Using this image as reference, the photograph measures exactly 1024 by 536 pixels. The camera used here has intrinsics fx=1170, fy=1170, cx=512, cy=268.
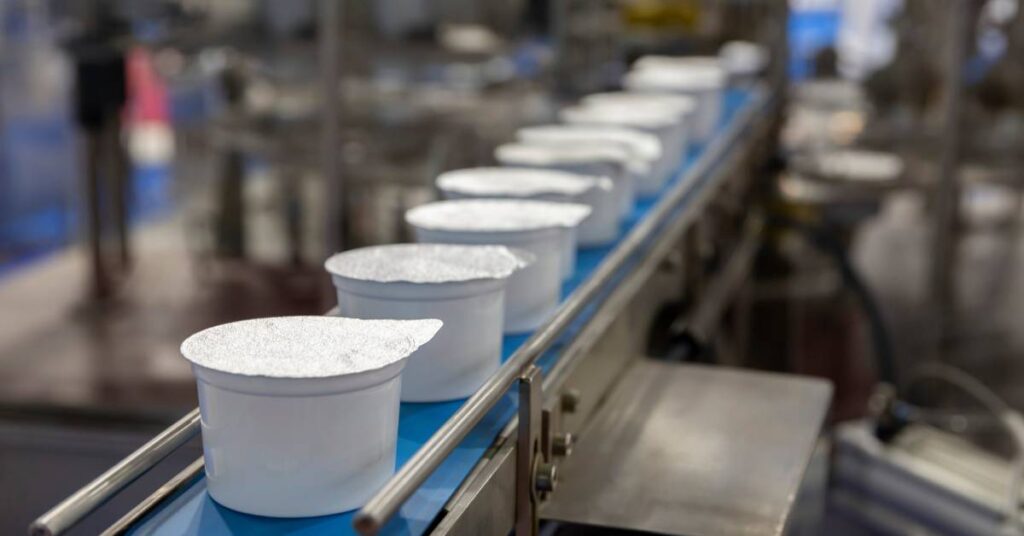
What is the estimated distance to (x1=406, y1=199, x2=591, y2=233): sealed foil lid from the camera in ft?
4.61

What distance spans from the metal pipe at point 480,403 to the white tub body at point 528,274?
0.03 m

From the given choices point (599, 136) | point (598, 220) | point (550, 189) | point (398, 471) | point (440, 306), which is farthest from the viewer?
point (599, 136)

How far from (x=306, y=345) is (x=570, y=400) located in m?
0.50

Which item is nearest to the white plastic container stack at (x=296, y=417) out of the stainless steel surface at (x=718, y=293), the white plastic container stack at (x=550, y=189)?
the white plastic container stack at (x=550, y=189)

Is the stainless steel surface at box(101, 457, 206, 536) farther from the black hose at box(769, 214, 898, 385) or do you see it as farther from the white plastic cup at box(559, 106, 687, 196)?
the black hose at box(769, 214, 898, 385)

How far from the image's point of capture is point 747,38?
4965mm

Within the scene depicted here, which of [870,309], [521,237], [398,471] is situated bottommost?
[870,309]

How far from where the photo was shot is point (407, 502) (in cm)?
101

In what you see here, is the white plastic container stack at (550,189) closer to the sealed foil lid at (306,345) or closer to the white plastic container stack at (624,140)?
the white plastic container stack at (624,140)

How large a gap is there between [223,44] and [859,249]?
2.90 metres

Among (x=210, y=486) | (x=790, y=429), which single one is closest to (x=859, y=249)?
(x=790, y=429)

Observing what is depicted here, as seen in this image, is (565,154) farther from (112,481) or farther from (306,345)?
(112,481)

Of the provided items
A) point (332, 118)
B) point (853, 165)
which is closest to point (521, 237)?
point (332, 118)

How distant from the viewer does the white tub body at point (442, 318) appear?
115cm
